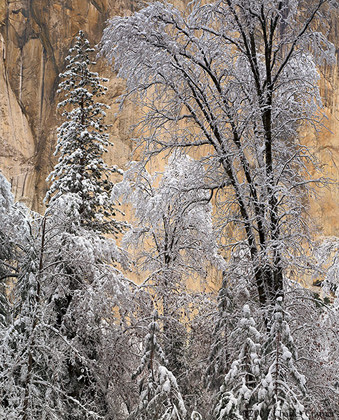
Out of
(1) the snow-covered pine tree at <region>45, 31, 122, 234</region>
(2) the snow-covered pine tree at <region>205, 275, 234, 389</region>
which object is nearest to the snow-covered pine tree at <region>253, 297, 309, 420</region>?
(2) the snow-covered pine tree at <region>205, 275, 234, 389</region>

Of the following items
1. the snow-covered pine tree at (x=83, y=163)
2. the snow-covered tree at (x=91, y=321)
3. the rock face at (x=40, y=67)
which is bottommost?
the snow-covered tree at (x=91, y=321)

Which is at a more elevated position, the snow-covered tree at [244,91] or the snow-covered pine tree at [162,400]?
the snow-covered tree at [244,91]

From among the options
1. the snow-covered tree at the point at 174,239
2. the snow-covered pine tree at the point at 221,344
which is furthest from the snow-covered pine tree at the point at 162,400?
the snow-covered tree at the point at 174,239

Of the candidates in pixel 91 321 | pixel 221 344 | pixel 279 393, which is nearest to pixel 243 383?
pixel 279 393

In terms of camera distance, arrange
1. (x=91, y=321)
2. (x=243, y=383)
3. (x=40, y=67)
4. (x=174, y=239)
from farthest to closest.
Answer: (x=40, y=67) → (x=174, y=239) → (x=91, y=321) → (x=243, y=383)

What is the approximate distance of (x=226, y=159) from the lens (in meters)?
7.87

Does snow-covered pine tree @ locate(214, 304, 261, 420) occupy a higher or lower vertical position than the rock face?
lower

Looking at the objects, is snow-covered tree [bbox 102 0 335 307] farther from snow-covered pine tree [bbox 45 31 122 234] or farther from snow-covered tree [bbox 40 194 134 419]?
snow-covered pine tree [bbox 45 31 122 234]

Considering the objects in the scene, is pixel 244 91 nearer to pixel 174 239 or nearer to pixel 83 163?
pixel 83 163

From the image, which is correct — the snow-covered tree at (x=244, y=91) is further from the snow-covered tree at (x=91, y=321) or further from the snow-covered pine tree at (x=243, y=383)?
the snow-covered tree at (x=91, y=321)

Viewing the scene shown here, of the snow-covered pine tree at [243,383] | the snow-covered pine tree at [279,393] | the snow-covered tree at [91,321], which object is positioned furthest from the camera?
the snow-covered tree at [91,321]

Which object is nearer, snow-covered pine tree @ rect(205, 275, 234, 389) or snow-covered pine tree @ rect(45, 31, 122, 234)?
snow-covered pine tree @ rect(205, 275, 234, 389)

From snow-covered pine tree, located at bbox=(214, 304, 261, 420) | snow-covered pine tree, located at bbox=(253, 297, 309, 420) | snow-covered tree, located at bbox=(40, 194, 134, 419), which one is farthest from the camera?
snow-covered tree, located at bbox=(40, 194, 134, 419)

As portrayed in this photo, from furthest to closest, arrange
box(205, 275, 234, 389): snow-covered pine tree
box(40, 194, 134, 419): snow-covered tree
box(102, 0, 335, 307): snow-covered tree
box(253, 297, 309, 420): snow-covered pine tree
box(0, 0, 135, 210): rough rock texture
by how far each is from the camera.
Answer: box(0, 0, 135, 210): rough rock texture
box(40, 194, 134, 419): snow-covered tree
box(102, 0, 335, 307): snow-covered tree
box(205, 275, 234, 389): snow-covered pine tree
box(253, 297, 309, 420): snow-covered pine tree
